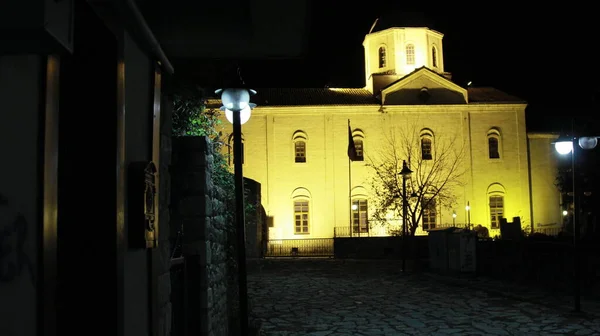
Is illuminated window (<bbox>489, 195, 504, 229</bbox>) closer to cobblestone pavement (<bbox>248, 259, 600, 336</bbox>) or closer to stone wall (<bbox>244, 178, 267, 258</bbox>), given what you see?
stone wall (<bbox>244, 178, 267, 258</bbox>)

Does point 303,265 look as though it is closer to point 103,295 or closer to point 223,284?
point 223,284

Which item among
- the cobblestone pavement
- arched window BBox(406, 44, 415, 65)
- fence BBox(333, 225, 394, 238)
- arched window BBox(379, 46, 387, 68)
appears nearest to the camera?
the cobblestone pavement

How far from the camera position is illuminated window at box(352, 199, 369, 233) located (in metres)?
36.2

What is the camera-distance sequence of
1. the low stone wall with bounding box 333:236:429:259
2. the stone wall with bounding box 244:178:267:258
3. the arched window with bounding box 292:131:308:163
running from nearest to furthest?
the stone wall with bounding box 244:178:267:258
the low stone wall with bounding box 333:236:429:259
the arched window with bounding box 292:131:308:163

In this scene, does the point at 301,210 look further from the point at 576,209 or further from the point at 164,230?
the point at 164,230

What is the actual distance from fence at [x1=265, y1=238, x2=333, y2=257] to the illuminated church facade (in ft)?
5.15

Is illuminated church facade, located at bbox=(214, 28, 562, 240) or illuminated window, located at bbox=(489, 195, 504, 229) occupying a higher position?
illuminated church facade, located at bbox=(214, 28, 562, 240)

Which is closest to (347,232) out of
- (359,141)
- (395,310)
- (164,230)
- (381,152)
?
(381,152)

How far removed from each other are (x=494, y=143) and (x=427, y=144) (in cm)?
497

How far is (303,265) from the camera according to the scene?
2564 cm

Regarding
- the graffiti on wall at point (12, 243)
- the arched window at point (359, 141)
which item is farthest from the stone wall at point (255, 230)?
the graffiti on wall at point (12, 243)

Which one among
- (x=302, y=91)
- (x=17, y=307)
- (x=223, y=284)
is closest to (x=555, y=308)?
(x=223, y=284)

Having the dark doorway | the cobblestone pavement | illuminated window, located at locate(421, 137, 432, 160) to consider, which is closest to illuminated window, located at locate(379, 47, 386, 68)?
illuminated window, located at locate(421, 137, 432, 160)

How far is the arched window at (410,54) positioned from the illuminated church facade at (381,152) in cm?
93
